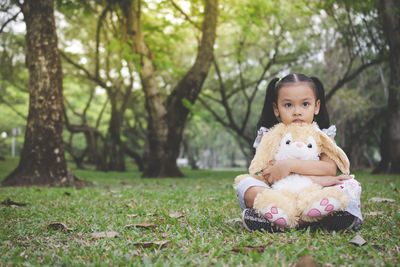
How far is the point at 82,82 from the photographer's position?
22.1m

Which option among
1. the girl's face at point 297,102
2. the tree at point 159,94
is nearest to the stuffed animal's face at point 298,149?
the girl's face at point 297,102

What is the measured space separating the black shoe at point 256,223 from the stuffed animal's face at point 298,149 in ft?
1.70

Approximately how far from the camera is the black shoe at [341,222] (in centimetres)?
258

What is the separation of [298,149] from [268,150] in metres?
0.26

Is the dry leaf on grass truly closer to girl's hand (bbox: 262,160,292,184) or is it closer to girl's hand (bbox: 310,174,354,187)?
girl's hand (bbox: 262,160,292,184)

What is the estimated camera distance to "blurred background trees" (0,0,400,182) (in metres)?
12.0

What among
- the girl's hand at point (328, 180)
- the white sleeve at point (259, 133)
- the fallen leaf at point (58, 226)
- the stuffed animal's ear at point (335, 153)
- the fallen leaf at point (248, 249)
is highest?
the white sleeve at point (259, 133)

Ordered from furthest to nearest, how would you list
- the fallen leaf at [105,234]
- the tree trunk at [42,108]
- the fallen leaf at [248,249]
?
the tree trunk at [42,108], the fallen leaf at [105,234], the fallen leaf at [248,249]

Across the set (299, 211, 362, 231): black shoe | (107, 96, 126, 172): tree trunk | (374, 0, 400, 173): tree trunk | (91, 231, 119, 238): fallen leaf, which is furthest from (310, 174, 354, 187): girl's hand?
(107, 96, 126, 172): tree trunk

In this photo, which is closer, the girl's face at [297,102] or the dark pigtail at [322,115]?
the girl's face at [297,102]

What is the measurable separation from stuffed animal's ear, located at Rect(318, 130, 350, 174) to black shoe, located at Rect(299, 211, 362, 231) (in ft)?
1.20

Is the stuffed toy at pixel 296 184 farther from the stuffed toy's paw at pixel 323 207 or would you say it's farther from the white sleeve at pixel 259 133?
the white sleeve at pixel 259 133

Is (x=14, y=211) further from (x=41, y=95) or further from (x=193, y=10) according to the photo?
(x=193, y=10)

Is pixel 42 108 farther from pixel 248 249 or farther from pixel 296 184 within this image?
pixel 248 249
